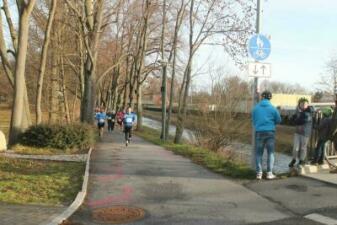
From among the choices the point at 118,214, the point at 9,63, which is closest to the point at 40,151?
the point at 9,63

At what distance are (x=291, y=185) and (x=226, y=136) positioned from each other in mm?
14818

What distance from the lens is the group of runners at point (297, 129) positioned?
12.2 m

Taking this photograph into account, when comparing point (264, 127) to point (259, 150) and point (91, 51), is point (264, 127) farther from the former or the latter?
point (91, 51)

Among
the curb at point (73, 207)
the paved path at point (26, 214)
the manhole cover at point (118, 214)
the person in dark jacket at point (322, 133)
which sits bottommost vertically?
the manhole cover at point (118, 214)

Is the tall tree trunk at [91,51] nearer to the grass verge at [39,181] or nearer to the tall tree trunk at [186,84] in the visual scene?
the tall tree trunk at [186,84]

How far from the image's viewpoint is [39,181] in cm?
1235

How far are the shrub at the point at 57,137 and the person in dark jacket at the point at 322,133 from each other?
9.79m

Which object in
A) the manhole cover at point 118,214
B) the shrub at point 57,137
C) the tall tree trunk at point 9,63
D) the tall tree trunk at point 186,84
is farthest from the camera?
the tall tree trunk at point 186,84

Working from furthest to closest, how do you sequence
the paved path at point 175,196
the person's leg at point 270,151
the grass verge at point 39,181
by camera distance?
1. the person's leg at point 270,151
2. the grass verge at point 39,181
3. the paved path at point 175,196

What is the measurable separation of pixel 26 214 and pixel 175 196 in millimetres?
2814

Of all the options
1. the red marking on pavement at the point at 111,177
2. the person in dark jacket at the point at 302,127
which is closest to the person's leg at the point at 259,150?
the person in dark jacket at the point at 302,127

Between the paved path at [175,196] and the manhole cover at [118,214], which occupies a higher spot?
the paved path at [175,196]

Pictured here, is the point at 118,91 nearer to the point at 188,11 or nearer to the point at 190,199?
the point at 188,11

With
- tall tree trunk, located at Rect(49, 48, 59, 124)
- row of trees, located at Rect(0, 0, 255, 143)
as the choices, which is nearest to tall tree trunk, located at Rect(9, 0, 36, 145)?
row of trees, located at Rect(0, 0, 255, 143)
